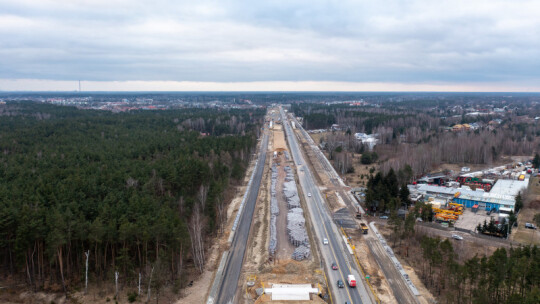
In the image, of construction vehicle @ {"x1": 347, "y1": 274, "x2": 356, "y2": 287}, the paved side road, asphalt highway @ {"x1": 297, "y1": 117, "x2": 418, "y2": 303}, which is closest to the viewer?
asphalt highway @ {"x1": 297, "y1": 117, "x2": 418, "y2": 303}

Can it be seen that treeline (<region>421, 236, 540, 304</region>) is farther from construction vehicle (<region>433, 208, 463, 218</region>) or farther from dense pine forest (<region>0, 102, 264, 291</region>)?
dense pine forest (<region>0, 102, 264, 291</region>)

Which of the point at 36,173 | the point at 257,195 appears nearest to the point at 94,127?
the point at 36,173

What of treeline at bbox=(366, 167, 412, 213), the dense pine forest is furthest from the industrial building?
the dense pine forest

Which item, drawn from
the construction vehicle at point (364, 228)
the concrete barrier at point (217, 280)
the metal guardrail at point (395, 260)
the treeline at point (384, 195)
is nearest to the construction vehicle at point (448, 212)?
the treeline at point (384, 195)

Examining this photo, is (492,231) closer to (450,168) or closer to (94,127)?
(450,168)

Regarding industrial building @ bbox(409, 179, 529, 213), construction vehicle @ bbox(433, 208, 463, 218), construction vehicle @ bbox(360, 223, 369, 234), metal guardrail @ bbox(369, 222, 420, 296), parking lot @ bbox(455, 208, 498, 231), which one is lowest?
metal guardrail @ bbox(369, 222, 420, 296)
